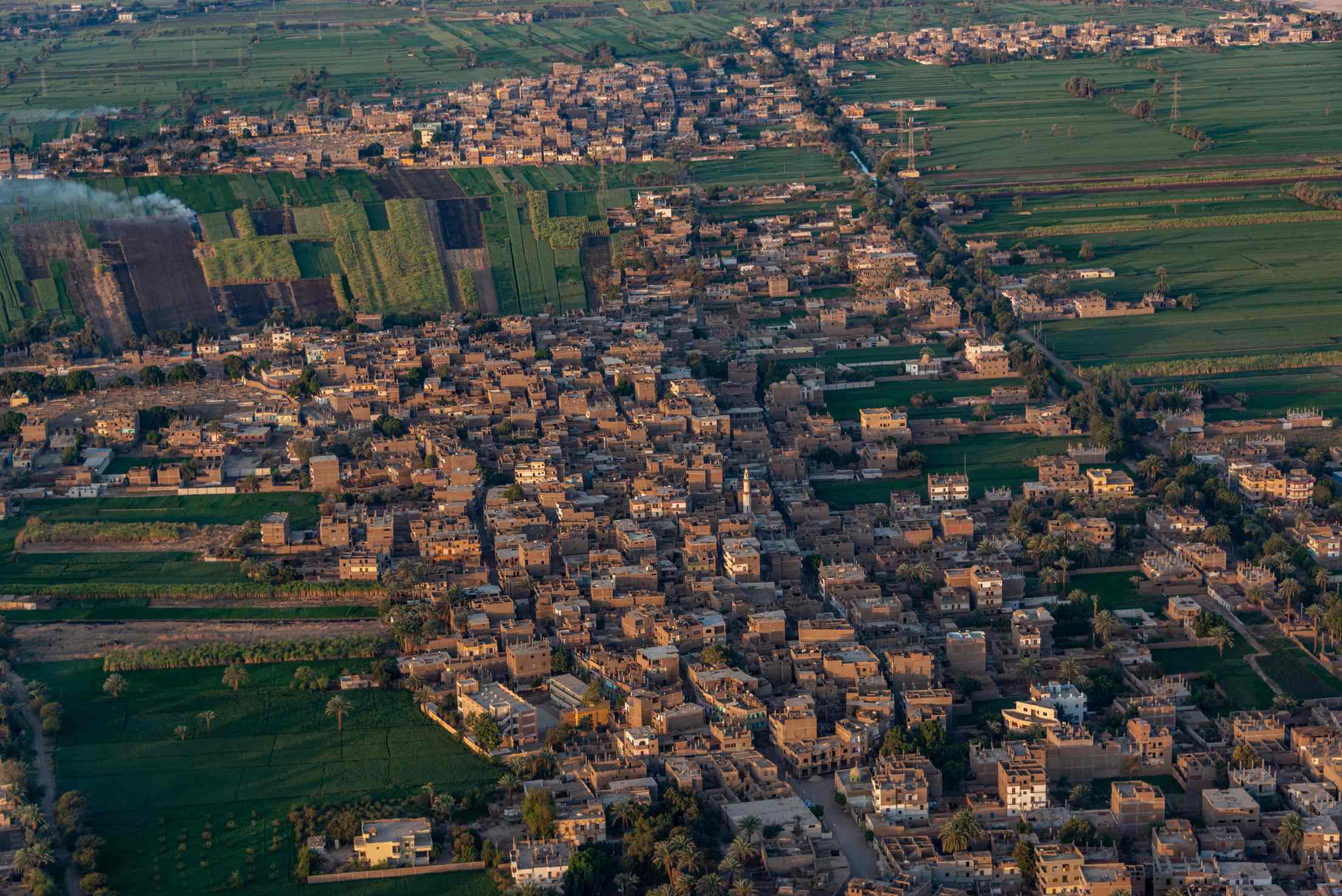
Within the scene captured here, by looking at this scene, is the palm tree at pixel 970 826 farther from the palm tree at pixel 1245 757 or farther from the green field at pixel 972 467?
the green field at pixel 972 467

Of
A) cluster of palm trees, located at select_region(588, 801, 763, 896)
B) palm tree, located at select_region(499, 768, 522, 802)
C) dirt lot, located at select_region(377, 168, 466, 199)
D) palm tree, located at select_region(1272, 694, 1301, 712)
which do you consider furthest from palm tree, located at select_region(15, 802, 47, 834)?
dirt lot, located at select_region(377, 168, 466, 199)

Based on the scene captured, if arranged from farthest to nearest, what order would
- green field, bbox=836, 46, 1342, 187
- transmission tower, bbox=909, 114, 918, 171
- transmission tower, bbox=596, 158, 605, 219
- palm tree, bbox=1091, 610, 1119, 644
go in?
green field, bbox=836, 46, 1342, 187, transmission tower, bbox=909, 114, 918, 171, transmission tower, bbox=596, 158, 605, 219, palm tree, bbox=1091, 610, 1119, 644

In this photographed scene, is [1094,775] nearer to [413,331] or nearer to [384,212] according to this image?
[413,331]

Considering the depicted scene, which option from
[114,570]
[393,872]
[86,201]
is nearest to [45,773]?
[393,872]

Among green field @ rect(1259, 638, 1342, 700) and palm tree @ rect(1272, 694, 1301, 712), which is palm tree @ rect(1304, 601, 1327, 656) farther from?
palm tree @ rect(1272, 694, 1301, 712)

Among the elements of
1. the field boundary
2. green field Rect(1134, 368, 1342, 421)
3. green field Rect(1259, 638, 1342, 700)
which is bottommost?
green field Rect(1259, 638, 1342, 700)

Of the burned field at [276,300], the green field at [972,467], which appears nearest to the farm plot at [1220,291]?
the green field at [972,467]
